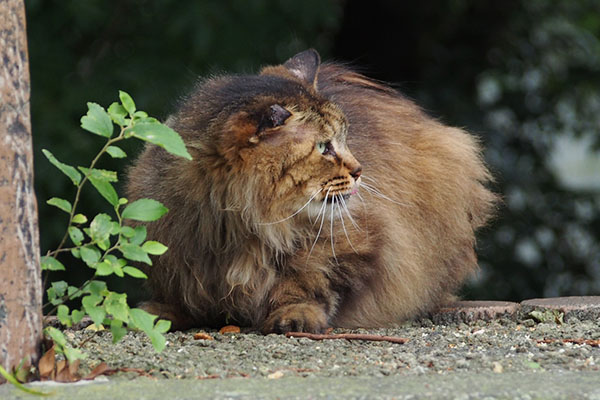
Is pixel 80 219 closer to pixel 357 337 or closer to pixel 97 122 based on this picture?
pixel 97 122

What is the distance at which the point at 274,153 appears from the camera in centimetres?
335

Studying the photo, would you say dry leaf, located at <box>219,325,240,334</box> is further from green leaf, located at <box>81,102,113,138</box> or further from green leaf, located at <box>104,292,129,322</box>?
green leaf, located at <box>81,102,113,138</box>

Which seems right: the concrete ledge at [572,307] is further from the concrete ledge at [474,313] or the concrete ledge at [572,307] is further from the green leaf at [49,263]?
the green leaf at [49,263]

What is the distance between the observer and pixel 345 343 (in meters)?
3.22

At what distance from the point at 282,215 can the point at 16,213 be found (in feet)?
4.12

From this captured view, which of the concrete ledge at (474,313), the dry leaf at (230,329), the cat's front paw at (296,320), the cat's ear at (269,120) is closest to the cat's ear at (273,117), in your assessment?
the cat's ear at (269,120)

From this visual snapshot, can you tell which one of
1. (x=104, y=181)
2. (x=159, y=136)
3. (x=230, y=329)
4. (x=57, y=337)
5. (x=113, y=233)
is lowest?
(x=230, y=329)

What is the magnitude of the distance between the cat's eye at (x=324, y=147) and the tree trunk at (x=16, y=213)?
4.12 ft

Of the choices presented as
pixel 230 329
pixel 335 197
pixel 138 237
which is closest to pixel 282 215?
pixel 335 197

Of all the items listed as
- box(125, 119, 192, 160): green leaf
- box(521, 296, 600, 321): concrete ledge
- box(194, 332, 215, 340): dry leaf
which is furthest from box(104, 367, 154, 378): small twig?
box(521, 296, 600, 321): concrete ledge

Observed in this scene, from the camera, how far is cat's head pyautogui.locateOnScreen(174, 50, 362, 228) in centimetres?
333

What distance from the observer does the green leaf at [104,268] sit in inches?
97.0

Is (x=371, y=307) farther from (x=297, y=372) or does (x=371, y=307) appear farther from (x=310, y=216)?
(x=297, y=372)

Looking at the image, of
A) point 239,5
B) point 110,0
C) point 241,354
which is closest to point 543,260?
point 239,5
